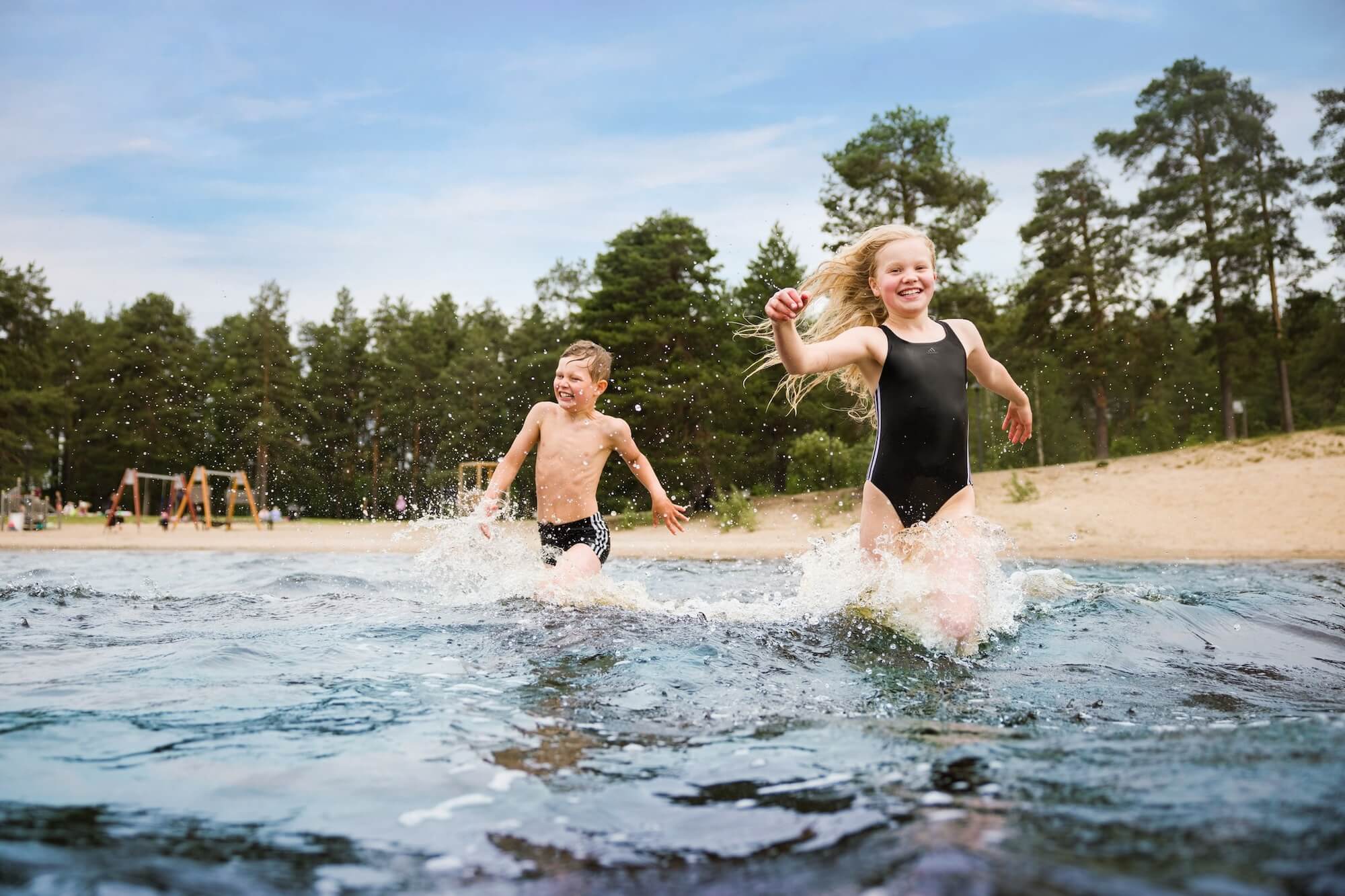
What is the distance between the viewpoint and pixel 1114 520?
15.9 m

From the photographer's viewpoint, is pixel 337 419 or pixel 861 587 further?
pixel 337 419

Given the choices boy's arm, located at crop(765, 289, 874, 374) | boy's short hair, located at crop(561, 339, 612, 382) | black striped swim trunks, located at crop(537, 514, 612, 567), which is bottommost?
black striped swim trunks, located at crop(537, 514, 612, 567)

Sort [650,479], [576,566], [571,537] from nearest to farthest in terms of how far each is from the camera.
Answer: [576,566], [571,537], [650,479]

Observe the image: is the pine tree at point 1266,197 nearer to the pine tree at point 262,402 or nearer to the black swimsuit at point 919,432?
the black swimsuit at point 919,432

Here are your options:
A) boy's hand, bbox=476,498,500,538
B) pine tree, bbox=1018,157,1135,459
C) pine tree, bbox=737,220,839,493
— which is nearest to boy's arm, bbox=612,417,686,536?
boy's hand, bbox=476,498,500,538

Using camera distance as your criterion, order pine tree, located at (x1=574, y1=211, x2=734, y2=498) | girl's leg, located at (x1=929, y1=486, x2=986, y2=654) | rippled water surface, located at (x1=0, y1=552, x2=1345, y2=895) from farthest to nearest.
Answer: pine tree, located at (x1=574, y1=211, x2=734, y2=498), girl's leg, located at (x1=929, y1=486, x2=986, y2=654), rippled water surface, located at (x1=0, y1=552, x2=1345, y2=895)

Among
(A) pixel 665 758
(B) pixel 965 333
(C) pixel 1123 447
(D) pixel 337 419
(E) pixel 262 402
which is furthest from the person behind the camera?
(D) pixel 337 419

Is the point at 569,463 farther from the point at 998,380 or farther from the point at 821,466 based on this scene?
the point at 821,466

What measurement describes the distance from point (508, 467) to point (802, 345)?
3.04m

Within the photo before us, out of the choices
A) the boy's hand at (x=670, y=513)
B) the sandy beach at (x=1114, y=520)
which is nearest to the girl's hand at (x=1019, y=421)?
the boy's hand at (x=670, y=513)

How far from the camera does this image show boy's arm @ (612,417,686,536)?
20.4 ft

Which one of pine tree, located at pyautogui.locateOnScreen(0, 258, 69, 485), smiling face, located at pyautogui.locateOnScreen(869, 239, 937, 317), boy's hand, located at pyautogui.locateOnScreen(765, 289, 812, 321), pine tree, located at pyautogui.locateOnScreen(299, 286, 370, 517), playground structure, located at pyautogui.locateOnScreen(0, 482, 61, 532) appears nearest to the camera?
boy's hand, located at pyautogui.locateOnScreen(765, 289, 812, 321)

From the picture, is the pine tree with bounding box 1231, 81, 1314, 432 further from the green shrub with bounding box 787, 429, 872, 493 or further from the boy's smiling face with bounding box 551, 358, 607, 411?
the boy's smiling face with bounding box 551, 358, 607, 411

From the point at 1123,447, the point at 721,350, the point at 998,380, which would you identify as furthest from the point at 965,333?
the point at 1123,447
